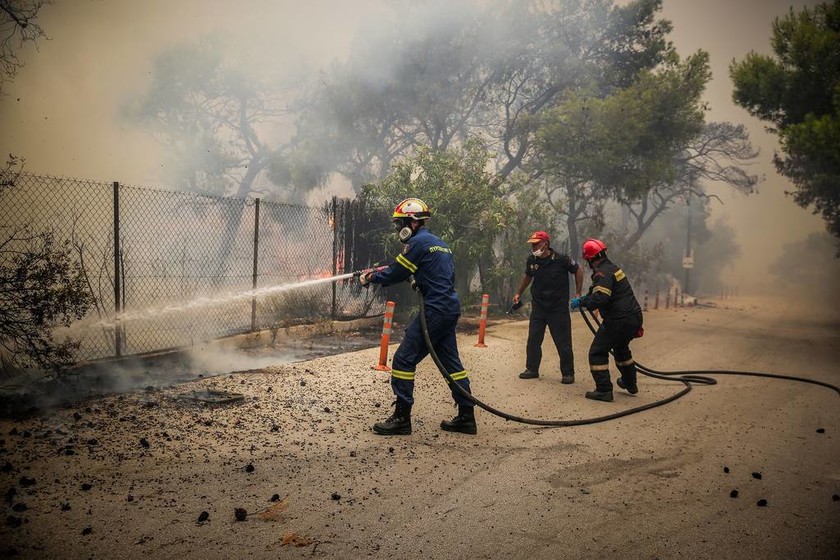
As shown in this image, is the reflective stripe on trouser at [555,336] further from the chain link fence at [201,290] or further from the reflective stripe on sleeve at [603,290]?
the chain link fence at [201,290]

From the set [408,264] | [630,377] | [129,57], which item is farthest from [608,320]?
[129,57]

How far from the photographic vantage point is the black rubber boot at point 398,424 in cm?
536

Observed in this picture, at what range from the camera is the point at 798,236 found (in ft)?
196

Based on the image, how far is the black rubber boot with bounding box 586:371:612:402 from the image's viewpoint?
6949 millimetres

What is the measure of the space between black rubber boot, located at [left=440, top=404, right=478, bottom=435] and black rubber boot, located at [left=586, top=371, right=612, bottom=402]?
6.87 ft

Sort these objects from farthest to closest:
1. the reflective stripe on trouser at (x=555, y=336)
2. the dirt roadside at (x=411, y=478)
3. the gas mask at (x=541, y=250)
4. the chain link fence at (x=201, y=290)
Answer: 1. the chain link fence at (x=201, y=290)
2. the gas mask at (x=541, y=250)
3. the reflective stripe on trouser at (x=555, y=336)
4. the dirt roadside at (x=411, y=478)

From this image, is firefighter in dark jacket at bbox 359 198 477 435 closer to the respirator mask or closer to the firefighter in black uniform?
the firefighter in black uniform

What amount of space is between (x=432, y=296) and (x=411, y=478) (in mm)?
1823

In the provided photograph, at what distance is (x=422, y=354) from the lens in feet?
18.5

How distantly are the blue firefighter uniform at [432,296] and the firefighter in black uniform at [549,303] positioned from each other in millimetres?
2623

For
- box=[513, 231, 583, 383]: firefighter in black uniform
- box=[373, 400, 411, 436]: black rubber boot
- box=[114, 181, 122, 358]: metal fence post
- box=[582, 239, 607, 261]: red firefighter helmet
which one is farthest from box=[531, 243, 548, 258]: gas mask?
box=[114, 181, 122, 358]: metal fence post

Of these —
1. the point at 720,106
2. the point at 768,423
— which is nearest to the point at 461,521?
the point at 768,423

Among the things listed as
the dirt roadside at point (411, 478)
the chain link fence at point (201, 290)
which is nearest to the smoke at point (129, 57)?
the chain link fence at point (201, 290)

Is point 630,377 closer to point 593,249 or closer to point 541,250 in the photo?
point 593,249
